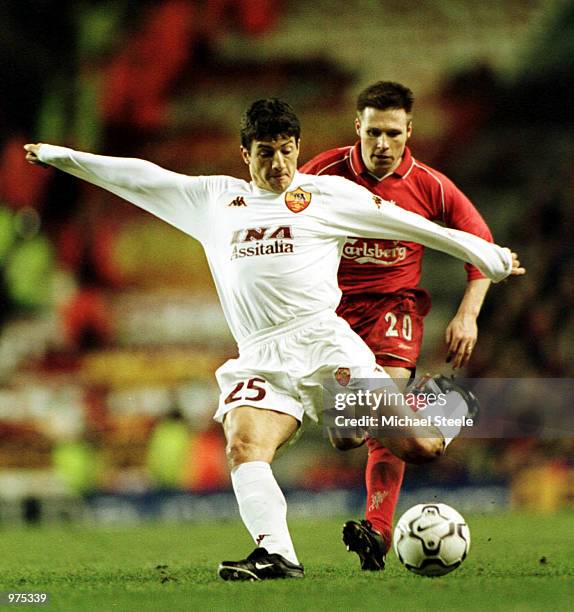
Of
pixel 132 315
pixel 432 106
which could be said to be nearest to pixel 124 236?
pixel 132 315

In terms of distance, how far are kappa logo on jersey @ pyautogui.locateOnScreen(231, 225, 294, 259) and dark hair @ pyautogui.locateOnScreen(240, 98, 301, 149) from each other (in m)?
0.33

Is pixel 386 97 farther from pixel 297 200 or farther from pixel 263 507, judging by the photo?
pixel 263 507

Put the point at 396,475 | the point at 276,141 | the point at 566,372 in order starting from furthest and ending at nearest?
the point at 566,372 < the point at 396,475 < the point at 276,141

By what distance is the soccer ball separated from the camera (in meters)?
4.59

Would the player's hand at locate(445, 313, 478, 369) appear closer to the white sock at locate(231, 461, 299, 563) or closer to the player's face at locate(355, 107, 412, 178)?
the player's face at locate(355, 107, 412, 178)

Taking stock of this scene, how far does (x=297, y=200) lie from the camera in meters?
4.71

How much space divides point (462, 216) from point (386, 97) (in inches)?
24.9

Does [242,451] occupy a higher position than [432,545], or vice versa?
[242,451]

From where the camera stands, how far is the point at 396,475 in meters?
5.27

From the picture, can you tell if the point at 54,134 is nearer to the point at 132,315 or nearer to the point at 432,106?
the point at 132,315

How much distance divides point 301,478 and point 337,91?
3997 mm

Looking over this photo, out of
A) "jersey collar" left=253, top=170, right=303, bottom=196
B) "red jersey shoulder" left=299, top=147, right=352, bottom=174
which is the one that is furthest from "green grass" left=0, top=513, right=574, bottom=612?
"red jersey shoulder" left=299, top=147, right=352, bottom=174

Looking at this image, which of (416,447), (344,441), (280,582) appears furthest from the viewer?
(344,441)

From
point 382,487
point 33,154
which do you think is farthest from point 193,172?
point 382,487
